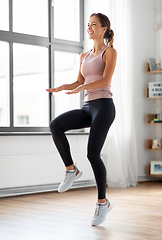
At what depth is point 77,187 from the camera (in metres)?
5.06

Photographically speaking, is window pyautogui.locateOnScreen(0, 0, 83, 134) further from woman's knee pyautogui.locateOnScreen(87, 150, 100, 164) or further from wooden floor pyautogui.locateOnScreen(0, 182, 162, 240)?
woman's knee pyautogui.locateOnScreen(87, 150, 100, 164)

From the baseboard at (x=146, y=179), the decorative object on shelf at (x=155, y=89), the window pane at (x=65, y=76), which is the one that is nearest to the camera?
the window pane at (x=65, y=76)

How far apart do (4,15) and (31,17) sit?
37 centimetres

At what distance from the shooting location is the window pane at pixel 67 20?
524cm

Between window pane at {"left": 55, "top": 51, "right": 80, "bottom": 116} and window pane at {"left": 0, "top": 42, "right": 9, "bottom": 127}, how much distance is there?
2.27ft

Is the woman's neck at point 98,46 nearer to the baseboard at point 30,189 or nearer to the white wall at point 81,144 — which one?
the white wall at point 81,144

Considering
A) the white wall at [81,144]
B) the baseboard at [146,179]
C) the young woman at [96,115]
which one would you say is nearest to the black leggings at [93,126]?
the young woman at [96,115]

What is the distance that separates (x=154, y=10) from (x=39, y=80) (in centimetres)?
201

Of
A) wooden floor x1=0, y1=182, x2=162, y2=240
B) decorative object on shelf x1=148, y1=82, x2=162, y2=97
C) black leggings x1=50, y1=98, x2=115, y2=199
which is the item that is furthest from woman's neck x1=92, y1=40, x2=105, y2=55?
decorative object on shelf x1=148, y1=82, x2=162, y2=97

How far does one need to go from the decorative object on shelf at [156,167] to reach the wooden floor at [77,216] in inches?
35.6

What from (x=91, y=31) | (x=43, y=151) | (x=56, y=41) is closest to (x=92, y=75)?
(x=91, y=31)

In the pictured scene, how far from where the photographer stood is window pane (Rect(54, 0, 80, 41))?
5.24 m

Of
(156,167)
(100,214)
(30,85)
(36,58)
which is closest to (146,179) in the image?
(156,167)

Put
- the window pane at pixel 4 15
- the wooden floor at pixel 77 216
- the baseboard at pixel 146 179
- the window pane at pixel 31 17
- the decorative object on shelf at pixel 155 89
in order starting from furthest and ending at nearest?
the baseboard at pixel 146 179 < the decorative object on shelf at pixel 155 89 < the window pane at pixel 31 17 < the window pane at pixel 4 15 < the wooden floor at pixel 77 216
